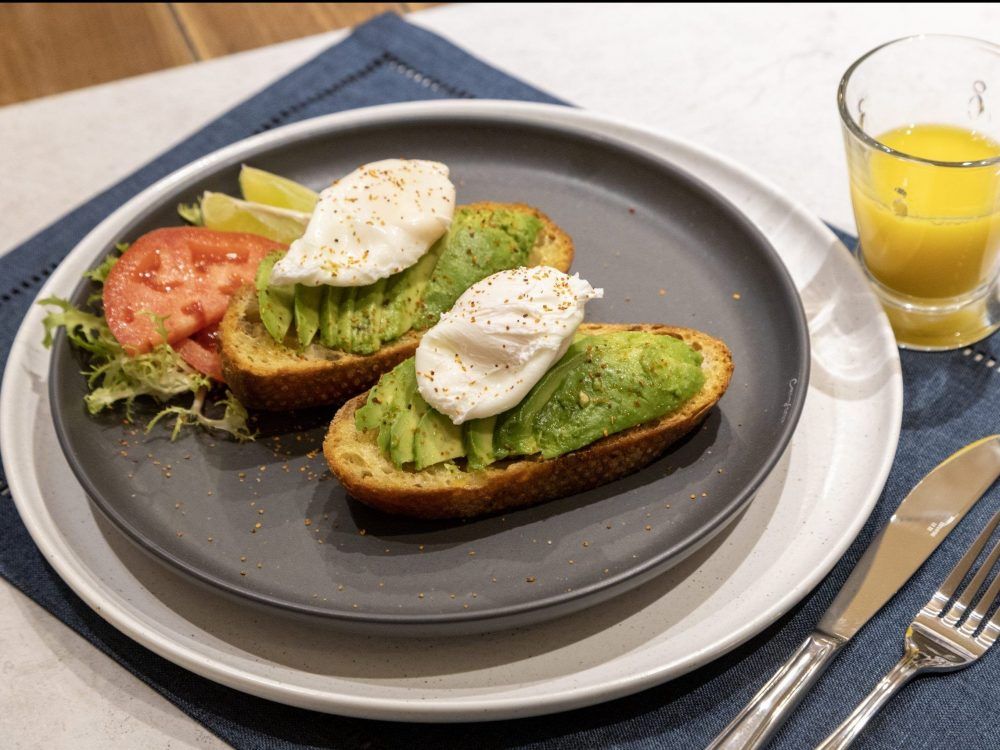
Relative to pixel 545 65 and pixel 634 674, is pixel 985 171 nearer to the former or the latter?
pixel 634 674

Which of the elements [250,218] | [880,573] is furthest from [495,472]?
[250,218]

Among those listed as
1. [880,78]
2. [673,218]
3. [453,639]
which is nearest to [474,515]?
[453,639]

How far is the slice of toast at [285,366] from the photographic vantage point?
2.57 metres

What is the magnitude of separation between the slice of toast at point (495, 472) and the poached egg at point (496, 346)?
15 centimetres

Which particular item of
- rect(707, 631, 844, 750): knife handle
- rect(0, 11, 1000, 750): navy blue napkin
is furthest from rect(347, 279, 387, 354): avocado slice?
rect(707, 631, 844, 750): knife handle

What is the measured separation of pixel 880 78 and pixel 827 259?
57 cm

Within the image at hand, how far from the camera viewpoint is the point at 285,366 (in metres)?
2.58

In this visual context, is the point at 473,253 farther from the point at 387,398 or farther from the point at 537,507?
the point at 537,507

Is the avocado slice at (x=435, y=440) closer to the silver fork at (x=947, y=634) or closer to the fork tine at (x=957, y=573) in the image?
the silver fork at (x=947, y=634)

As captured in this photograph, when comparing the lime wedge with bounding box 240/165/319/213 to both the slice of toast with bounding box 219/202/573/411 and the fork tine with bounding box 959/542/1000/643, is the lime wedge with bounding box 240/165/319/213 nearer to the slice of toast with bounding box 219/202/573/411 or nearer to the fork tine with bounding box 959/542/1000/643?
the slice of toast with bounding box 219/202/573/411

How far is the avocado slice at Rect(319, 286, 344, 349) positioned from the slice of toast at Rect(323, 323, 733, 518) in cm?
26

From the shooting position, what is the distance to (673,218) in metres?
3.01

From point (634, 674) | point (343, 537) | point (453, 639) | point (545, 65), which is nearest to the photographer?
point (634, 674)

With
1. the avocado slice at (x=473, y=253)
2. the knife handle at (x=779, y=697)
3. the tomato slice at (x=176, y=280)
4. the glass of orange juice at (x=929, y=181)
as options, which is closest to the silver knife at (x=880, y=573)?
the knife handle at (x=779, y=697)
